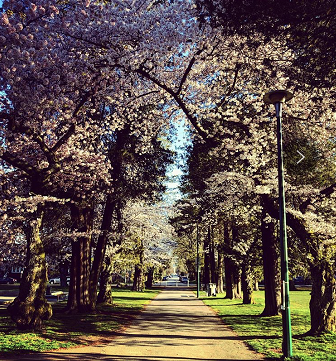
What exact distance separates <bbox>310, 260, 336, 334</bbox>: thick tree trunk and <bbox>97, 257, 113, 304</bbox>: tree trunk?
49.6 feet

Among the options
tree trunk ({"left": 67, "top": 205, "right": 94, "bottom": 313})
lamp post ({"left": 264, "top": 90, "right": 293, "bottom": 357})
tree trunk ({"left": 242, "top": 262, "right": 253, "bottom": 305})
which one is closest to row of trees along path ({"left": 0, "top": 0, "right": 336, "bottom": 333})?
lamp post ({"left": 264, "top": 90, "right": 293, "bottom": 357})

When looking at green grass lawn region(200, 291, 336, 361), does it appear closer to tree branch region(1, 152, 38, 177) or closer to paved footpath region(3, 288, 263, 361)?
paved footpath region(3, 288, 263, 361)

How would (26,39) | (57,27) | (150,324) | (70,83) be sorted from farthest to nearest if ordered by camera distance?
(150,324) < (70,83) < (57,27) < (26,39)

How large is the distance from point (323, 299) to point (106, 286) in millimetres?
15808

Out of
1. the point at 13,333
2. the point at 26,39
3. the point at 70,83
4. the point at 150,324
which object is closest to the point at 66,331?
the point at 13,333

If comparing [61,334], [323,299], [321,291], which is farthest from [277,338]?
[61,334]

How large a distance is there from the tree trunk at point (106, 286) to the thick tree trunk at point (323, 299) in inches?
595

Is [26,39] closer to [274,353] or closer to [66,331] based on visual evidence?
[66,331]

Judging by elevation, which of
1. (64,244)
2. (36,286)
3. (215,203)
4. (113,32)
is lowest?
(36,286)

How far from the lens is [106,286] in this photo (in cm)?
2480

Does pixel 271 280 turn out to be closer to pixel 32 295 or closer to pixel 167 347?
pixel 167 347

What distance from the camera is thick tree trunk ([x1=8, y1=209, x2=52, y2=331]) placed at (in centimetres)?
1181

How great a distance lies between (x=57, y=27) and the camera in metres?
11.2

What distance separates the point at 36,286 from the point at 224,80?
9152mm
